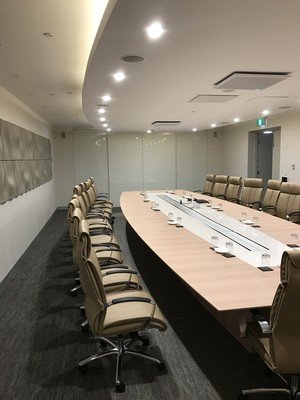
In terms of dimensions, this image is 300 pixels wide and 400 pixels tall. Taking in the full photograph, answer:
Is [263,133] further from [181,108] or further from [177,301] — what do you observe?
[177,301]

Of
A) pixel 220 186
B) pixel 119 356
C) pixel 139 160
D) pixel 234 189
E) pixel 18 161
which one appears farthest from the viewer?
pixel 139 160

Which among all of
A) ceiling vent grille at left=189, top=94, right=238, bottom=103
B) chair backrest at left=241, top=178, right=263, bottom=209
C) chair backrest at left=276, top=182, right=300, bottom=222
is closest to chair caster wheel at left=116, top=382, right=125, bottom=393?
ceiling vent grille at left=189, top=94, right=238, bottom=103

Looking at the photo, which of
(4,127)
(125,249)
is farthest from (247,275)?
(4,127)

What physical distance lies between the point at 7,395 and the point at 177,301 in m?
1.91

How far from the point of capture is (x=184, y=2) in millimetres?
1819

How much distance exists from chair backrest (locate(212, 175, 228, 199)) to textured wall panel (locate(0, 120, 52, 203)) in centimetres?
418

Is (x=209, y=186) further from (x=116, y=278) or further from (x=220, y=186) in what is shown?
(x=116, y=278)

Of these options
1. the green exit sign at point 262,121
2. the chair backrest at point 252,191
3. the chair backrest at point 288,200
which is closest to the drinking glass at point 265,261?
the chair backrest at point 288,200

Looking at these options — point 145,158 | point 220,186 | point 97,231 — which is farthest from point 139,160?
point 97,231

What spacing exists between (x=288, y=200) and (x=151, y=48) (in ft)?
13.8

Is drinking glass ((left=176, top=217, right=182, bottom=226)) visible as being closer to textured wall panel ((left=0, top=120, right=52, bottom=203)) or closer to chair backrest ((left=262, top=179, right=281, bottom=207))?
textured wall panel ((left=0, top=120, right=52, bottom=203))

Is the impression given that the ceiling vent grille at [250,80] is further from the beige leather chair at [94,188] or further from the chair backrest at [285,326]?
the beige leather chair at [94,188]

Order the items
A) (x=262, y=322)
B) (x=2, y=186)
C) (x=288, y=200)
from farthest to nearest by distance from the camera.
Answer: (x=288, y=200), (x=2, y=186), (x=262, y=322)

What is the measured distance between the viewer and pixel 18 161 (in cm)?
525
